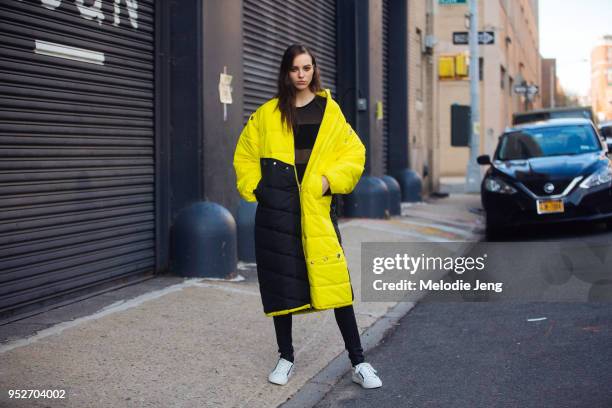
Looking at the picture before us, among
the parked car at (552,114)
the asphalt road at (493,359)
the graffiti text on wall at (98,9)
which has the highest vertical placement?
the parked car at (552,114)

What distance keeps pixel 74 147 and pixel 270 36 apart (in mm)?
4911

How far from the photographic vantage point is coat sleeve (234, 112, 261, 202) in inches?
187

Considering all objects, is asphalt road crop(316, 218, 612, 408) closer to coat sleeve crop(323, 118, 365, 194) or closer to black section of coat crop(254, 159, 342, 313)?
black section of coat crop(254, 159, 342, 313)

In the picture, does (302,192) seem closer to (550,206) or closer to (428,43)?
(550,206)

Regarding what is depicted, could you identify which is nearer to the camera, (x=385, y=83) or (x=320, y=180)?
(x=320, y=180)

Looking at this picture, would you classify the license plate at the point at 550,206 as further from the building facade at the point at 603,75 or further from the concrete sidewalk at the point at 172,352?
the building facade at the point at 603,75

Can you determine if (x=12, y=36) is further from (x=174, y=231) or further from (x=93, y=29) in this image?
(x=174, y=231)

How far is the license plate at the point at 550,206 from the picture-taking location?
11.1m

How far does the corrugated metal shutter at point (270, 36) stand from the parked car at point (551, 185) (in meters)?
3.51

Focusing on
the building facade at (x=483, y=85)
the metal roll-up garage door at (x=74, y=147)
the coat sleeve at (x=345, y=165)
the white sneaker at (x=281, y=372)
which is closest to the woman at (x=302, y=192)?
the coat sleeve at (x=345, y=165)

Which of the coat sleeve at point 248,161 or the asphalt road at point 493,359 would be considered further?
the coat sleeve at point 248,161

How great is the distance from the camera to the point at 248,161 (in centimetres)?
483

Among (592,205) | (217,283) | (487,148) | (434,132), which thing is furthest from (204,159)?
(487,148)

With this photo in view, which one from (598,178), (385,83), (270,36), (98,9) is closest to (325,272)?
(98,9)
